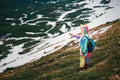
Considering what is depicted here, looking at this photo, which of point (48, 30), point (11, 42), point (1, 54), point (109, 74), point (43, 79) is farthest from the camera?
point (48, 30)

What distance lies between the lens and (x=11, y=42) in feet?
499

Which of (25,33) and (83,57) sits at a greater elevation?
(25,33)

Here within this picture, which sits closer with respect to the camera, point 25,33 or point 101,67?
point 101,67

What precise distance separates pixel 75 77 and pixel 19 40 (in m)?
142

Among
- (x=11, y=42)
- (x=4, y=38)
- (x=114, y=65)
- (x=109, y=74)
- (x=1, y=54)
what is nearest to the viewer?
(x=109, y=74)

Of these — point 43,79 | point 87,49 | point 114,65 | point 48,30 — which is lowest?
point 43,79

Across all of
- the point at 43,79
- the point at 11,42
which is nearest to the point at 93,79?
the point at 43,79

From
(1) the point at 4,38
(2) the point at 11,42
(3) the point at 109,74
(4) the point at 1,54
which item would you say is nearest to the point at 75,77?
(3) the point at 109,74

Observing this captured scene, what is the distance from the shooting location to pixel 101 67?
21.0 metres

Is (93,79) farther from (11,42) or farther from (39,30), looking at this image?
(39,30)

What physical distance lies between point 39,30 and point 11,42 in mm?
36398

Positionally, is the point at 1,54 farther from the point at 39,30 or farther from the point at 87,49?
the point at 87,49

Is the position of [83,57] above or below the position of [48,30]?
below

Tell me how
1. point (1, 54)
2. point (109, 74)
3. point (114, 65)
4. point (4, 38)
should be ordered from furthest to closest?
1. point (4, 38)
2. point (1, 54)
3. point (114, 65)
4. point (109, 74)
